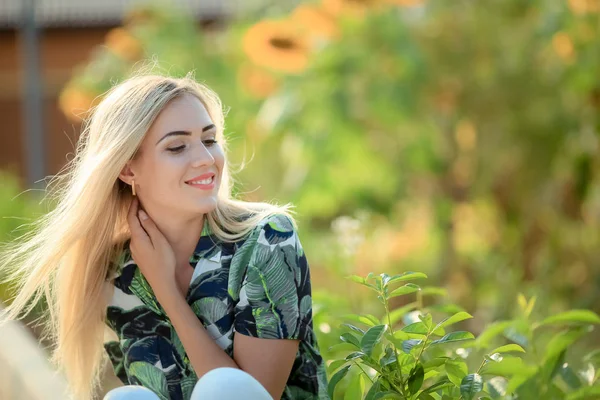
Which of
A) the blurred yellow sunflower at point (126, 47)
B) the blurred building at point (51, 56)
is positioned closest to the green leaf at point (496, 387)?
the blurred yellow sunflower at point (126, 47)

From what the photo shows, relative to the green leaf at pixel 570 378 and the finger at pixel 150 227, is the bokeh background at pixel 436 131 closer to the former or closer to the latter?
the finger at pixel 150 227

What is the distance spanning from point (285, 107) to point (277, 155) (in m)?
1.20

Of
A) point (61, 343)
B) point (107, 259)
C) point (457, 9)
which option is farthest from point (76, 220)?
point (457, 9)

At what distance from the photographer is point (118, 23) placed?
14812 millimetres

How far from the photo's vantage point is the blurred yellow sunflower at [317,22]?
6.77m

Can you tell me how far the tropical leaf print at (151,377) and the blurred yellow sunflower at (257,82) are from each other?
5.31m

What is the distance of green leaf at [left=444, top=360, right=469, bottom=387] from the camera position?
2.21 m

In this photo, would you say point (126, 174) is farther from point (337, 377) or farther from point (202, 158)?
point (337, 377)

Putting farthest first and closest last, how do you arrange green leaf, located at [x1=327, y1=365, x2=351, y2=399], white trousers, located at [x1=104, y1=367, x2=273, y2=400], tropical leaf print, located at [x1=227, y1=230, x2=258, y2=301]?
tropical leaf print, located at [x1=227, y1=230, x2=258, y2=301]
green leaf, located at [x1=327, y1=365, x2=351, y2=399]
white trousers, located at [x1=104, y1=367, x2=273, y2=400]

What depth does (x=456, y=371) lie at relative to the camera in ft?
7.27

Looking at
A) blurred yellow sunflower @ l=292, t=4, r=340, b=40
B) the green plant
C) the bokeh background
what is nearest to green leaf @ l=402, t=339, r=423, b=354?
the green plant

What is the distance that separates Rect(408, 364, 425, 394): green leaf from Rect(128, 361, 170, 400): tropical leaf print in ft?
2.33

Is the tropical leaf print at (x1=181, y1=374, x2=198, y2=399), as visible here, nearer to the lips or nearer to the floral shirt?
the floral shirt

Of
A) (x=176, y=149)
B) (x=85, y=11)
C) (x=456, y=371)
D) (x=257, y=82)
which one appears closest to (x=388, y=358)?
(x=456, y=371)
